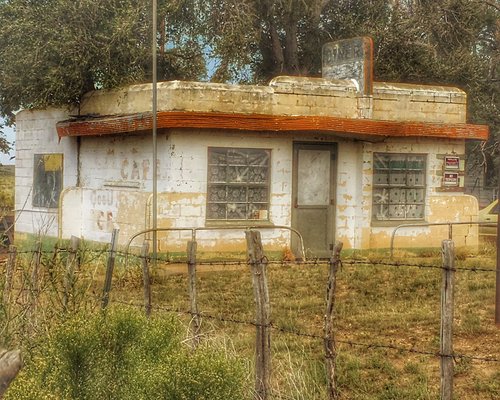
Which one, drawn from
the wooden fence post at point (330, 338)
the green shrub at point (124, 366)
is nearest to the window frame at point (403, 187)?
the wooden fence post at point (330, 338)

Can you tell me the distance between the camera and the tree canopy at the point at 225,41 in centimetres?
1984

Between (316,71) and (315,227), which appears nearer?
(315,227)

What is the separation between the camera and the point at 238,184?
55.5 feet

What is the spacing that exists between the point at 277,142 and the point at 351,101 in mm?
1743

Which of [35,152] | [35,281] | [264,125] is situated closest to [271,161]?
[264,125]

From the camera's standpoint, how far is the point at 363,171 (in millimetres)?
18047

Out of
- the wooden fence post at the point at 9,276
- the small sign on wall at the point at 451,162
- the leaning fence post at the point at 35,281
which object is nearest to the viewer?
the wooden fence post at the point at 9,276

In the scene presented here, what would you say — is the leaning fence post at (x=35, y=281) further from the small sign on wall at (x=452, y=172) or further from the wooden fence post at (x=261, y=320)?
the small sign on wall at (x=452, y=172)

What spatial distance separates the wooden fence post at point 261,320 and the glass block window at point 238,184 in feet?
29.6

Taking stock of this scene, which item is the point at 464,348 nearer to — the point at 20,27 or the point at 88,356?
the point at 88,356

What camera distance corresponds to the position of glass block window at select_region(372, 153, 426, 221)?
1831 cm

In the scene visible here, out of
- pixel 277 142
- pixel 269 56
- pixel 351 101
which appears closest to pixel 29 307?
pixel 277 142

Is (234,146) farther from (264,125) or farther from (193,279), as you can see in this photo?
(193,279)

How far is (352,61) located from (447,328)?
11.5 m
